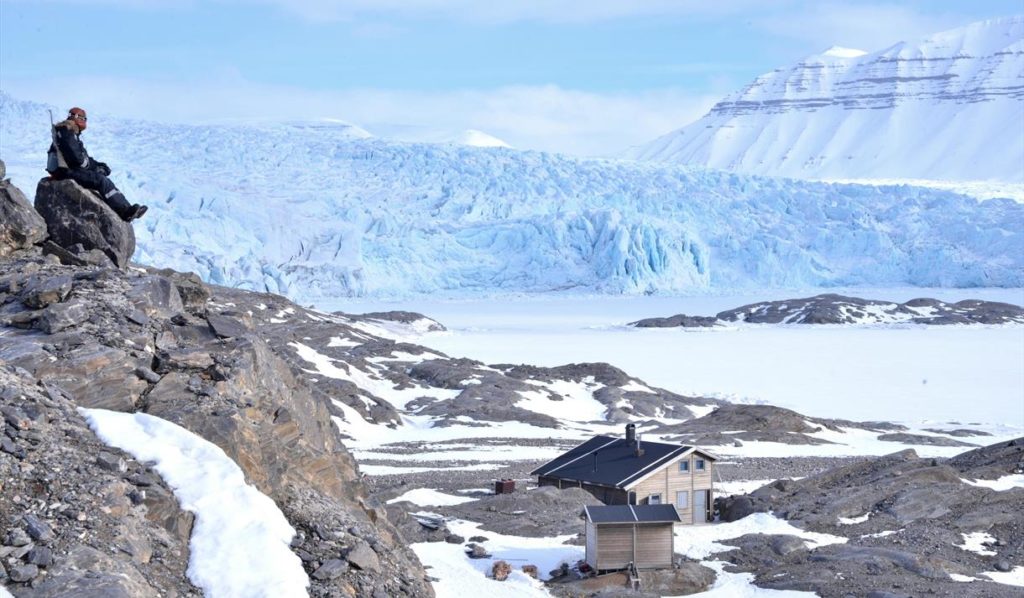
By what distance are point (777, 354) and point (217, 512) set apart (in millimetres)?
61418

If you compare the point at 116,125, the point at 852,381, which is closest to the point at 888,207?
the point at 852,381

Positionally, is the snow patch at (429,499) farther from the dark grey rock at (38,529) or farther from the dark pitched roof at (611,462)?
the dark grey rock at (38,529)

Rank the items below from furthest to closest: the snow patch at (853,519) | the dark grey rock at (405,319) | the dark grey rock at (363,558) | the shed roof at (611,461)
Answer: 1. the dark grey rock at (405,319)
2. the shed roof at (611,461)
3. the snow patch at (853,519)
4. the dark grey rock at (363,558)

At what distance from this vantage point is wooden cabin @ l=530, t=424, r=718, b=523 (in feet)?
79.2

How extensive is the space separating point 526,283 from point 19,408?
80574 millimetres

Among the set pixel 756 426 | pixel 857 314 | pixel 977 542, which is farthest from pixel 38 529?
pixel 857 314

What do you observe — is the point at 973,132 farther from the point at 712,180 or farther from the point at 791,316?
the point at 791,316

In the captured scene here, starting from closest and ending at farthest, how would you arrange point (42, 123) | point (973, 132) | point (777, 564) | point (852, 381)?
point (777, 564)
point (852, 381)
point (42, 123)
point (973, 132)

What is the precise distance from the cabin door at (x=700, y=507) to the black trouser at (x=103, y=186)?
15.5m

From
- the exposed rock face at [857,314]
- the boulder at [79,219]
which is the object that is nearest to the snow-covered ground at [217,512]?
the boulder at [79,219]

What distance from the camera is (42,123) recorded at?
88.8 meters

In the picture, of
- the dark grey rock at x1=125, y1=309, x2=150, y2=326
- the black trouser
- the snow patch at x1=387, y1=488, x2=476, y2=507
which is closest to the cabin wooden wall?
the snow patch at x1=387, y1=488, x2=476, y2=507

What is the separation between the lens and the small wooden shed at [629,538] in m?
18.8

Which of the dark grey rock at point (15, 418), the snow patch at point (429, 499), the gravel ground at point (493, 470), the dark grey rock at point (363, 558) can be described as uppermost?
the dark grey rock at point (15, 418)
